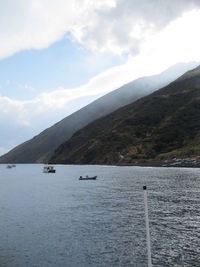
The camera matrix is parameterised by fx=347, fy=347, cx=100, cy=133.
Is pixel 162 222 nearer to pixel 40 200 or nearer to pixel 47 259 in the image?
pixel 47 259

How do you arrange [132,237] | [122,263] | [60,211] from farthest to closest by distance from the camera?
[60,211], [132,237], [122,263]

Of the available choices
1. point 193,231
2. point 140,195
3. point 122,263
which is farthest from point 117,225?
point 140,195

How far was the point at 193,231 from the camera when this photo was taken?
5594 centimetres

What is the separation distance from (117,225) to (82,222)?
737 centimetres

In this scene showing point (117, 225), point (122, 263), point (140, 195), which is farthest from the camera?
point (140, 195)

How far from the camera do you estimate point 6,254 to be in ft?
152

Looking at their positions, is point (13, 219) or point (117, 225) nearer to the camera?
point (117, 225)

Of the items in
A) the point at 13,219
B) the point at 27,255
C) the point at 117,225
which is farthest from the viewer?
the point at 13,219

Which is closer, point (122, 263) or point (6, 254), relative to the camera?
point (122, 263)

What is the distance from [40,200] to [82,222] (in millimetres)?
40783

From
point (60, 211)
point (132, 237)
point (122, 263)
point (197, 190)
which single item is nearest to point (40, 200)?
point (60, 211)

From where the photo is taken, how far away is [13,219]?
71.7 meters

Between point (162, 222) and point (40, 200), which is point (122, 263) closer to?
point (162, 222)

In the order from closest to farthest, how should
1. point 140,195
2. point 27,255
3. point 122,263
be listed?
point 122,263, point 27,255, point 140,195
